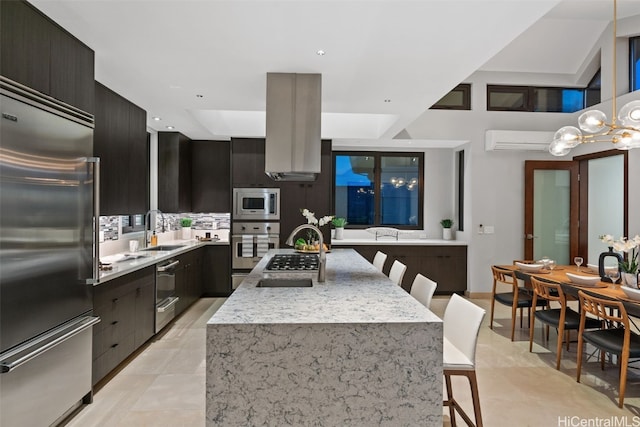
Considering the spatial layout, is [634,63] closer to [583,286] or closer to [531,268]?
[531,268]

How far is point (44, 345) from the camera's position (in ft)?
7.12

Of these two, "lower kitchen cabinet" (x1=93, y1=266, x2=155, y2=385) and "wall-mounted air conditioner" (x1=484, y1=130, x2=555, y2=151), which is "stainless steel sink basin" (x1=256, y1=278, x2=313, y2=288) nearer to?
"lower kitchen cabinet" (x1=93, y1=266, x2=155, y2=385)

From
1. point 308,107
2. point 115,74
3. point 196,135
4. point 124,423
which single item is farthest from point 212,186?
point 124,423

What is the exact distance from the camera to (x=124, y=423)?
2.59 metres

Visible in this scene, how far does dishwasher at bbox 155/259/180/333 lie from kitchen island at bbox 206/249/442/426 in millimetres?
2671

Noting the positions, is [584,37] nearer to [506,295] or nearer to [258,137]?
[506,295]

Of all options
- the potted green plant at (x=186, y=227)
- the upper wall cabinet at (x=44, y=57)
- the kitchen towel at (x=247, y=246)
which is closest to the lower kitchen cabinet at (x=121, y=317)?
the upper wall cabinet at (x=44, y=57)

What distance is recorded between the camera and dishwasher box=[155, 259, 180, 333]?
168 inches

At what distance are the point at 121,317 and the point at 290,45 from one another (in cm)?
261

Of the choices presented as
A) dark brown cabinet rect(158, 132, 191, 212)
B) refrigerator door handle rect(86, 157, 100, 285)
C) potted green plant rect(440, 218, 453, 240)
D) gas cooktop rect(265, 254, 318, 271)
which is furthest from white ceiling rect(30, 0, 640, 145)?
potted green plant rect(440, 218, 453, 240)

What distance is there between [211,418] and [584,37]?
6919mm

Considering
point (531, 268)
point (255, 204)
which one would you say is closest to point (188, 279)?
point (255, 204)
